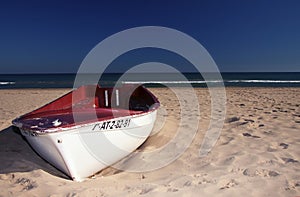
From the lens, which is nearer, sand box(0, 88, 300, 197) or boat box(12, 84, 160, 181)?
sand box(0, 88, 300, 197)

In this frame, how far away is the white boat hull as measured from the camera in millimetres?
3045

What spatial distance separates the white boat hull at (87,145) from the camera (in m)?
3.04

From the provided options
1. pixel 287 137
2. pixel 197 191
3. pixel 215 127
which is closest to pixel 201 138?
pixel 215 127

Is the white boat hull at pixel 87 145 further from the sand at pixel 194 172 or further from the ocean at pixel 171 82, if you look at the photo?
the ocean at pixel 171 82

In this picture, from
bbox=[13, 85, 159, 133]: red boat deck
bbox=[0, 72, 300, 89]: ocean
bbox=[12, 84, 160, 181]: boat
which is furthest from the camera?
bbox=[0, 72, 300, 89]: ocean

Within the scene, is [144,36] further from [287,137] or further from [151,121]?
[287,137]

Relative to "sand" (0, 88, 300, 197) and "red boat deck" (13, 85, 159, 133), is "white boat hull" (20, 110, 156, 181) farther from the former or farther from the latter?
"red boat deck" (13, 85, 159, 133)

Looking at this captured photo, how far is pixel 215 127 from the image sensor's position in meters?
5.52

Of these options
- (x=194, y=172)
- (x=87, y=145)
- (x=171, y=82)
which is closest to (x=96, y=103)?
(x=87, y=145)

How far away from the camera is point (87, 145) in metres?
3.26

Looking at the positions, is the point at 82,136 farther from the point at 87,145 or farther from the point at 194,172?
the point at 194,172

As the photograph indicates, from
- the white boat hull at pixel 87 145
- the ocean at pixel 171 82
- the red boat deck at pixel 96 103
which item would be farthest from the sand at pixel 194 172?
the ocean at pixel 171 82

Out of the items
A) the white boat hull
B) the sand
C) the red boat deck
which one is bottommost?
the sand

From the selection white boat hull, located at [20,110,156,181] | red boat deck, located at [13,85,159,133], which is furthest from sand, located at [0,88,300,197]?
red boat deck, located at [13,85,159,133]
